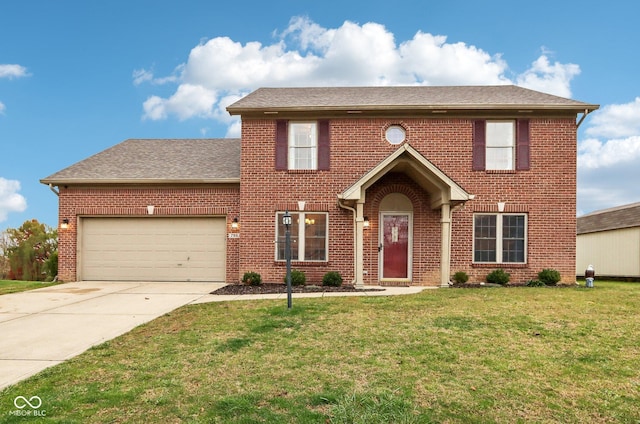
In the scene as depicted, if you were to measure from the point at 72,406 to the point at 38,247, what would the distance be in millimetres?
18053

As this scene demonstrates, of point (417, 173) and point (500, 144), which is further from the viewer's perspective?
point (500, 144)

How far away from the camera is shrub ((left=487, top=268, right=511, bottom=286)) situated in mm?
11648

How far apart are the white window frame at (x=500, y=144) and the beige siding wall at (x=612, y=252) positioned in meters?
9.54

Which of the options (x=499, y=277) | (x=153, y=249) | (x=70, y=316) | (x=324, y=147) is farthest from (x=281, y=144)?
(x=499, y=277)

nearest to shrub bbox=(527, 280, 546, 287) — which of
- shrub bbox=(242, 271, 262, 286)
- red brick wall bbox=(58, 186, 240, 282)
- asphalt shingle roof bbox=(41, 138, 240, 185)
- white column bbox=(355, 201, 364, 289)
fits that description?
white column bbox=(355, 201, 364, 289)

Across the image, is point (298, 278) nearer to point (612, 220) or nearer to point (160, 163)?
point (160, 163)

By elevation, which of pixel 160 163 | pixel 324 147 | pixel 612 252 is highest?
pixel 324 147

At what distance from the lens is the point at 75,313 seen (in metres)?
7.74

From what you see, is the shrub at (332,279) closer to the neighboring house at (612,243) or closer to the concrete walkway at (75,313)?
the concrete walkway at (75,313)

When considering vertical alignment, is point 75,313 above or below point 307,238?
below

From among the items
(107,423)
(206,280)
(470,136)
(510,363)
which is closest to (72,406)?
(107,423)

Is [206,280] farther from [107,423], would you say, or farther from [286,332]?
[107,423]

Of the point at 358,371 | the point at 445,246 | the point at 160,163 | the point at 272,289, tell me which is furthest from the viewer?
the point at 160,163

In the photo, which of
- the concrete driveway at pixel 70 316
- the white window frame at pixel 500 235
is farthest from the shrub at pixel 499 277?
the concrete driveway at pixel 70 316
